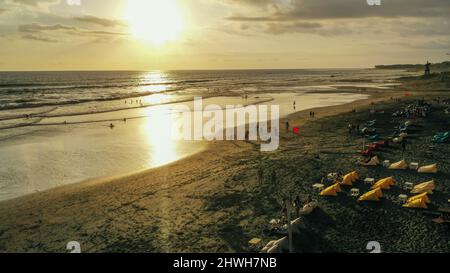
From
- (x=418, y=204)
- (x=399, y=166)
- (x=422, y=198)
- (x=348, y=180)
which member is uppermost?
(x=399, y=166)

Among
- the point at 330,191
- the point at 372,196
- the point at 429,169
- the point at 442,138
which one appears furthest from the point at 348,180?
the point at 442,138

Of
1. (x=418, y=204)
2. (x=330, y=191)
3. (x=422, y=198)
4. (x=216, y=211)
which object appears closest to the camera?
(x=418, y=204)

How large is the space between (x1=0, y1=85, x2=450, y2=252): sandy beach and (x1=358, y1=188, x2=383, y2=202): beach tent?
473mm

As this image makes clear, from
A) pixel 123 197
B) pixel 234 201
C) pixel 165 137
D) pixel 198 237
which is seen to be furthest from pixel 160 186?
pixel 165 137

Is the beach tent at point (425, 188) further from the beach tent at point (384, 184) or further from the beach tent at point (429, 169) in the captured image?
the beach tent at point (429, 169)

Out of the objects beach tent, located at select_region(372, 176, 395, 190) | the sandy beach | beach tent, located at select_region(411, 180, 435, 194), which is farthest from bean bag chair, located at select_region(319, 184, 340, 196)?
beach tent, located at select_region(411, 180, 435, 194)

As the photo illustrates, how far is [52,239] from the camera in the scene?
19.6 metres

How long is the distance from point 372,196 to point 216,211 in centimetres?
903

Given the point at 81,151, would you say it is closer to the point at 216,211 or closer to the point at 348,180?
the point at 216,211

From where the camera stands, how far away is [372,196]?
21.5 metres

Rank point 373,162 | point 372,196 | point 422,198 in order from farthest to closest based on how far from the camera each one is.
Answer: point 373,162, point 372,196, point 422,198
